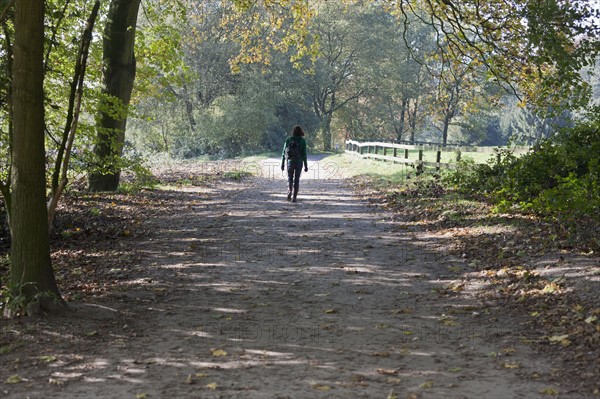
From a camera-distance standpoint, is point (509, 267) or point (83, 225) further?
point (83, 225)

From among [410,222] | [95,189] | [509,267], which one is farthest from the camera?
[95,189]

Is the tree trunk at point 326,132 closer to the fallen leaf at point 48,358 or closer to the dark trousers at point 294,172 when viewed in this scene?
the dark trousers at point 294,172

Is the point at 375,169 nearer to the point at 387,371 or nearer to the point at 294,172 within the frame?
the point at 294,172

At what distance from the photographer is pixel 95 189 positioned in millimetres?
17453

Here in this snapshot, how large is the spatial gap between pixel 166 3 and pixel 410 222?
1116cm

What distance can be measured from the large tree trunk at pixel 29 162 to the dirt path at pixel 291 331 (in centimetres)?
65

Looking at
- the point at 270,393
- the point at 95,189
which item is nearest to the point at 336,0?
the point at 95,189

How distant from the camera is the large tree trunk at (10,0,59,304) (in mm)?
5918

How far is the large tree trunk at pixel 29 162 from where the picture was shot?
5.92 meters

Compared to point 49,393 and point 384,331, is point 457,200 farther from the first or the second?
point 49,393

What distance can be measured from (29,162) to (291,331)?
3.06m

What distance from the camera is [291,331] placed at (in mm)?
6043

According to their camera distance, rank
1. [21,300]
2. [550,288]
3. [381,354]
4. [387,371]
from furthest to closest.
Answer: [550,288] < [21,300] < [381,354] < [387,371]

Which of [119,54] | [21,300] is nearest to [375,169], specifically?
[119,54]
